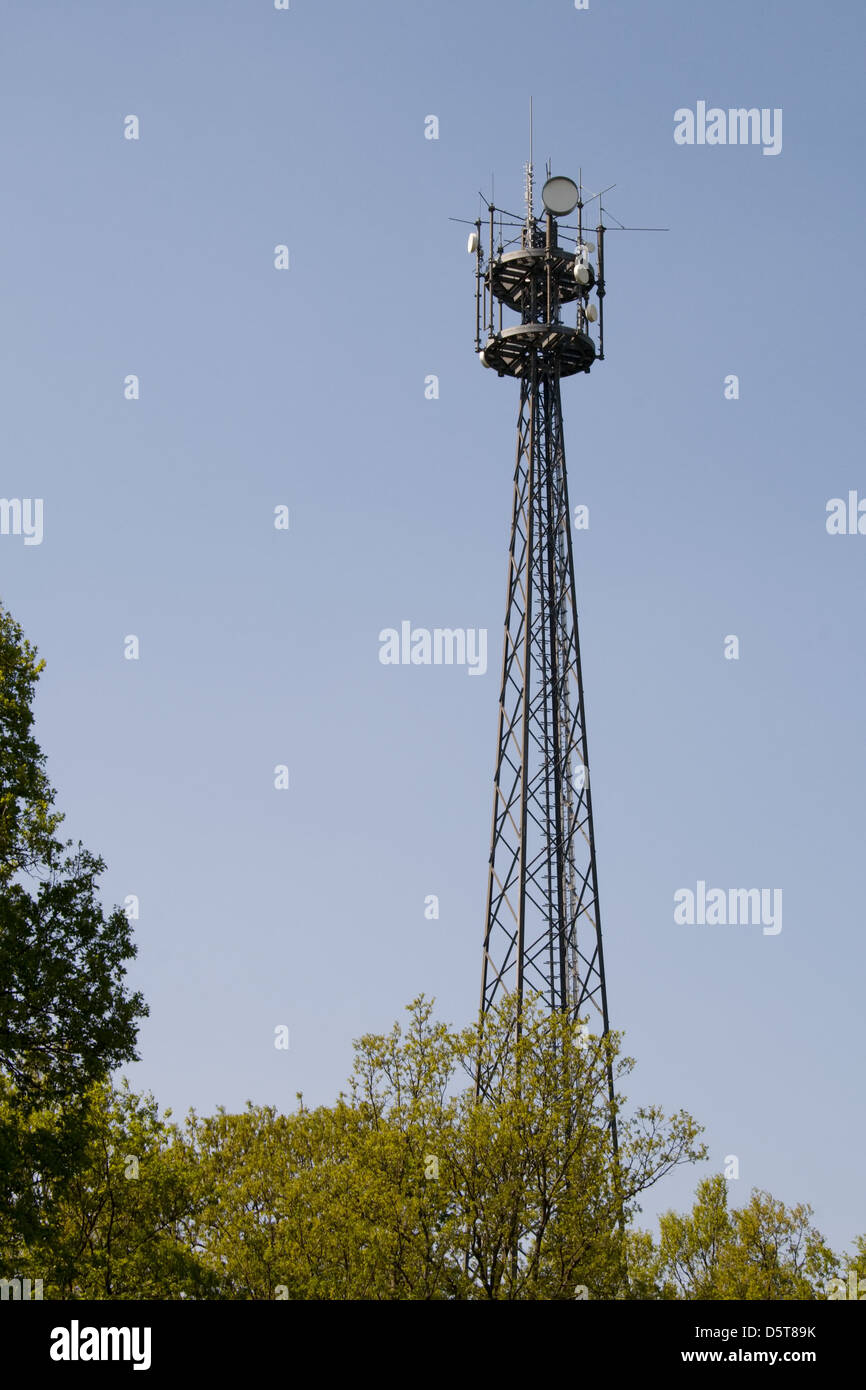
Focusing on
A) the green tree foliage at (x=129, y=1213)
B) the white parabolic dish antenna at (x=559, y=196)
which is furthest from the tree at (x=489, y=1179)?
the white parabolic dish antenna at (x=559, y=196)

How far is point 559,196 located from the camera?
182 ft

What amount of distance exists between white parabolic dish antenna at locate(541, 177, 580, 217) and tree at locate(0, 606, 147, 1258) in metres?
27.3

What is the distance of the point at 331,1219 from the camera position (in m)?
46.1

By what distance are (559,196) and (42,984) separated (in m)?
32.9

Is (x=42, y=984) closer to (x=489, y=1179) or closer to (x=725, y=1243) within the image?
(x=489, y=1179)

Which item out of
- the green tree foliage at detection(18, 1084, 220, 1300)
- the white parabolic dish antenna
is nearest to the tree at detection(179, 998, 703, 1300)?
the green tree foliage at detection(18, 1084, 220, 1300)

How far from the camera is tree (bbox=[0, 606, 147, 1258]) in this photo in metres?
32.3

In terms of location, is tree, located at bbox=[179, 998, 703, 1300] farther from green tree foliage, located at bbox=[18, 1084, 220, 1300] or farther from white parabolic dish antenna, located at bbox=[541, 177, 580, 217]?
white parabolic dish antenna, located at bbox=[541, 177, 580, 217]

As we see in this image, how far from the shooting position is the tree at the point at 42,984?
32.3 m

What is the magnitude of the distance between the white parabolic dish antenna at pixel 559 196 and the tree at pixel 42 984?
27260 mm

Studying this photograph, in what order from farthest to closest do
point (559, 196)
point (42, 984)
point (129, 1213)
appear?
point (559, 196) < point (129, 1213) < point (42, 984)

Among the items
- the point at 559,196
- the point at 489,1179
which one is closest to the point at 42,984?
the point at 489,1179
